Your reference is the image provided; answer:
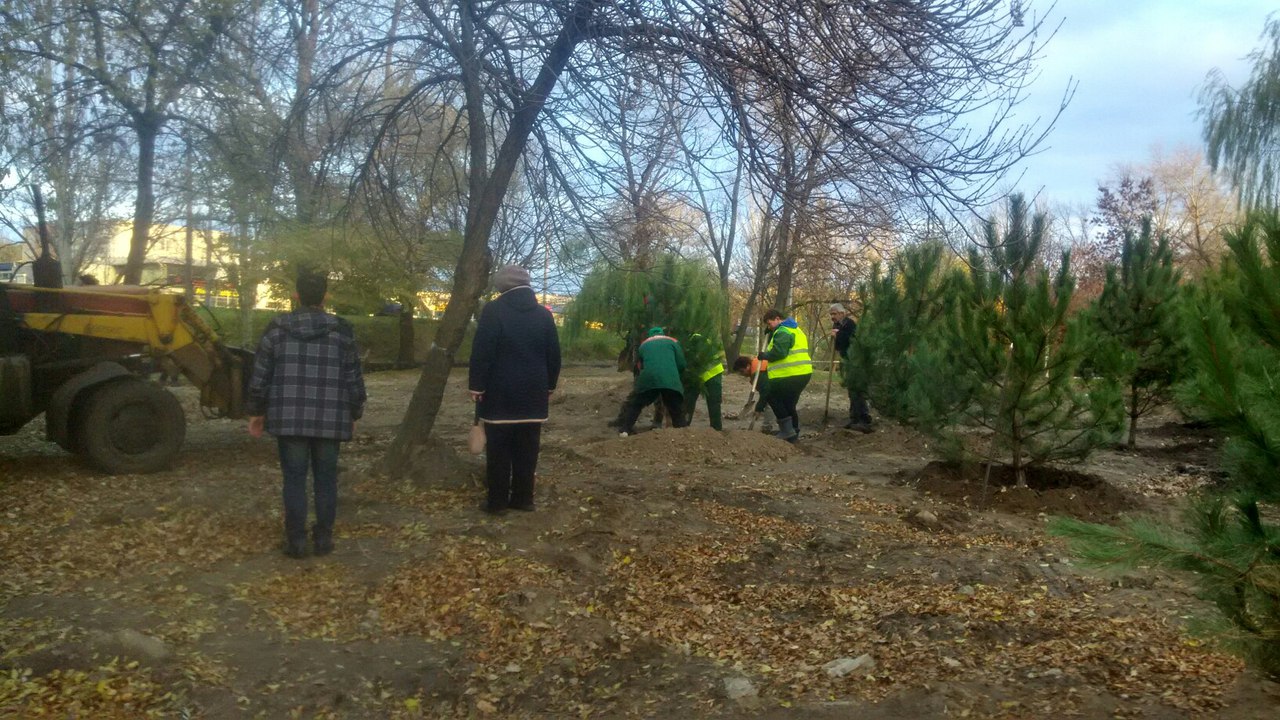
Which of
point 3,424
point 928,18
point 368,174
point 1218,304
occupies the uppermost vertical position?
point 928,18

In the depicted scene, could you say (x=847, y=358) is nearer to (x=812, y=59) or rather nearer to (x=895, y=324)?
(x=895, y=324)

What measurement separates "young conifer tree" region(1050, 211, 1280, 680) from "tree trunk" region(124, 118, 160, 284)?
11529 mm

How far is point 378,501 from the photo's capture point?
7629 millimetres

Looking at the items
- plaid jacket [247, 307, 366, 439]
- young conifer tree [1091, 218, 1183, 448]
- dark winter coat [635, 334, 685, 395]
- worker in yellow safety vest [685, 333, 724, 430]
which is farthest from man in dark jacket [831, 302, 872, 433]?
plaid jacket [247, 307, 366, 439]

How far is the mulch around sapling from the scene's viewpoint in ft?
26.9

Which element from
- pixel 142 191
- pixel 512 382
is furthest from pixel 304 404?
pixel 142 191

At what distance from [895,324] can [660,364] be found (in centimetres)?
354

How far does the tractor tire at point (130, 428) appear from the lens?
28.0ft

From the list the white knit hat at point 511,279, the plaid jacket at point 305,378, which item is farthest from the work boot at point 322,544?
the white knit hat at point 511,279

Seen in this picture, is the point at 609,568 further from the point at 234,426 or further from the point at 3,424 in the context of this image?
the point at 234,426

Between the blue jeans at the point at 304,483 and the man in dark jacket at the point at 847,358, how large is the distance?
8.83 meters

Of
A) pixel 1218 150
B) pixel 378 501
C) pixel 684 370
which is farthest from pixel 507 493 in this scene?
pixel 1218 150

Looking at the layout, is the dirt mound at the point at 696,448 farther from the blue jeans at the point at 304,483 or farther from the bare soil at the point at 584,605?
the blue jeans at the point at 304,483

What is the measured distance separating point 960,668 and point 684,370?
8.20m
